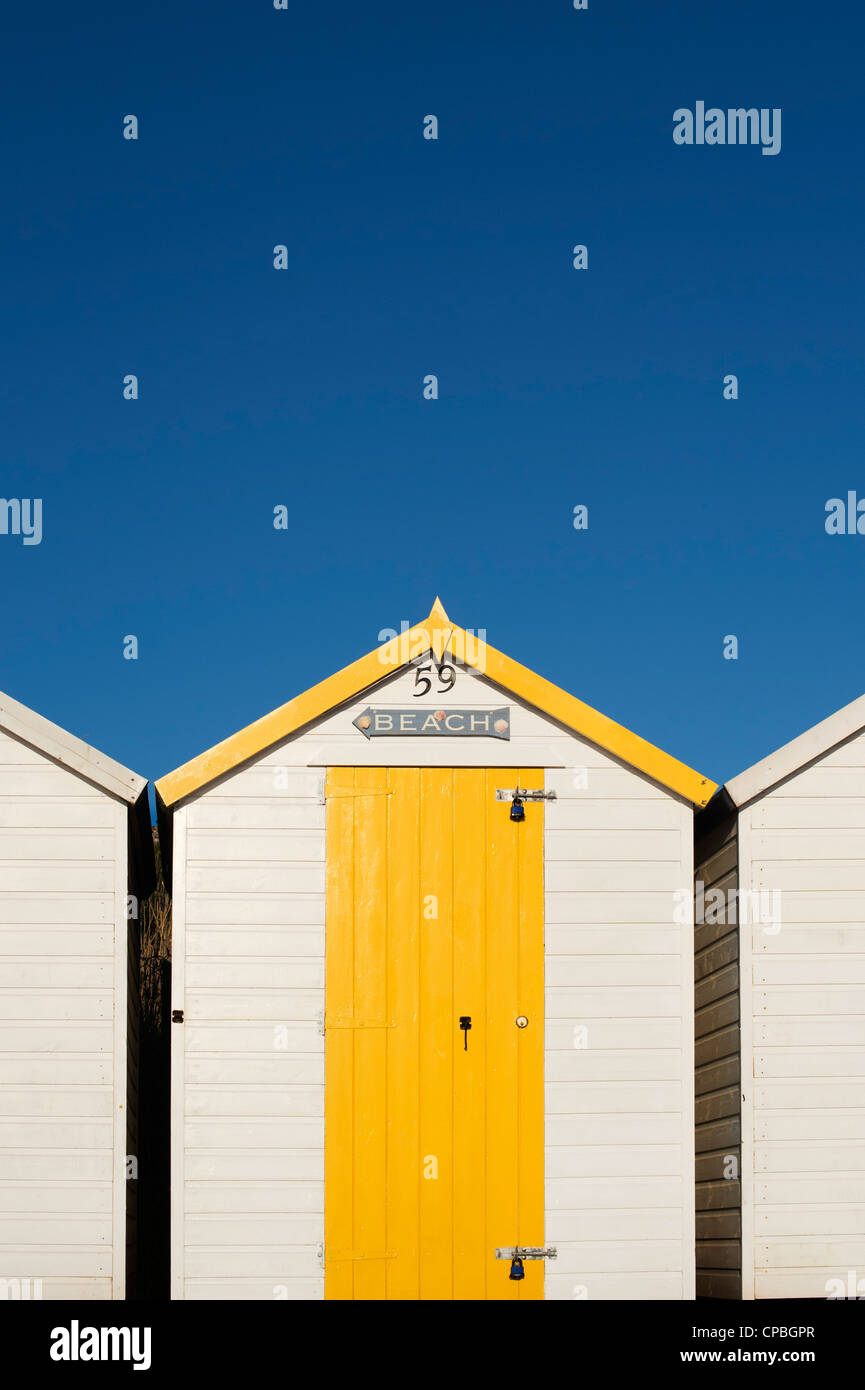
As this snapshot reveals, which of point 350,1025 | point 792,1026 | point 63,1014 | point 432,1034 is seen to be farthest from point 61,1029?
point 792,1026

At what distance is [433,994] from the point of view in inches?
332

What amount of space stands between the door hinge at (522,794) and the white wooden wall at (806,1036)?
3.87ft

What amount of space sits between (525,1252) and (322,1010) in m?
1.80

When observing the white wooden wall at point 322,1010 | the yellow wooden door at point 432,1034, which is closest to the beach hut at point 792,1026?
the white wooden wall at point 322,1010

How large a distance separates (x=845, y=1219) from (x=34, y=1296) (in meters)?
4.65

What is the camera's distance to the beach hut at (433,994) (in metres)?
8.24

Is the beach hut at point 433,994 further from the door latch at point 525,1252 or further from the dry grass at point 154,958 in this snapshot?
the dry grass at point 154,958

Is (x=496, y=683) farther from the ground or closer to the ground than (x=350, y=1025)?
farther from the ground

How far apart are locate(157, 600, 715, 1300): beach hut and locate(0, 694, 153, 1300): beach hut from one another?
0.36 metres

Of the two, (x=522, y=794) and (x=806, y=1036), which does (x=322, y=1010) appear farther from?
(x=806, y=1036)

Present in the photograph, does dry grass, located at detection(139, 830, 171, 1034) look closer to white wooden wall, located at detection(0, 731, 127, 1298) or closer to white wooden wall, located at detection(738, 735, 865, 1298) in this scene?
white wooden wall, located at detection(0, 731, 127, 1298)
